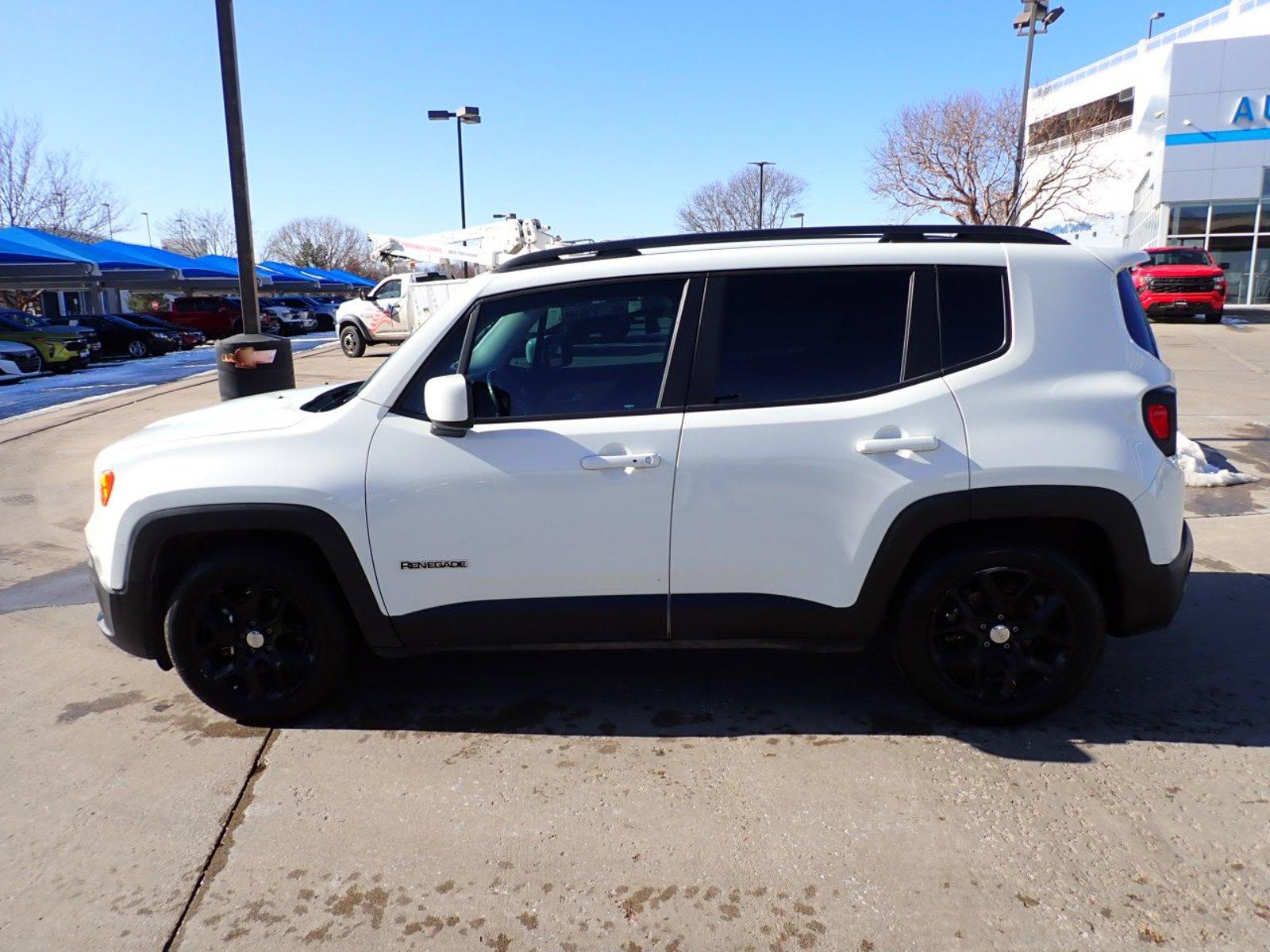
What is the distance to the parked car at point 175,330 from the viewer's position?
27609mm

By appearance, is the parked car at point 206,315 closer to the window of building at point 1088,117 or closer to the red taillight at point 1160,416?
the window of building at point 1088,117

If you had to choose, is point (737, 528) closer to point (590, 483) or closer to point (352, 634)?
point (590, 483)

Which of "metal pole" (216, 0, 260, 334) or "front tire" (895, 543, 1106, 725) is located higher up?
"metal pole" (216, 0, 260, 334)

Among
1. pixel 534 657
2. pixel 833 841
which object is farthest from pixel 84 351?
pixel 833 841

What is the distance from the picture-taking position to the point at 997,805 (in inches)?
116

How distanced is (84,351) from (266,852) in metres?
23.3

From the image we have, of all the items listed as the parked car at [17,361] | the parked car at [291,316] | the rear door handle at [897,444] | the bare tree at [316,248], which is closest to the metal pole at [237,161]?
the rear door handle at [897,444]

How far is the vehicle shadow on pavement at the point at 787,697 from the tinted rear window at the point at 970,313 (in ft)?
4.74

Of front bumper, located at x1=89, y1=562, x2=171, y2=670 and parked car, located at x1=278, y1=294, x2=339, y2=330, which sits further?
parked car, located at x1=278, y1=294, x2=339, y2=330

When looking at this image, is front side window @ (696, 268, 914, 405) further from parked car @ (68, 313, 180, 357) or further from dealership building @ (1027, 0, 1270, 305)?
dealership building @ (1027, 0, 1270, 305)

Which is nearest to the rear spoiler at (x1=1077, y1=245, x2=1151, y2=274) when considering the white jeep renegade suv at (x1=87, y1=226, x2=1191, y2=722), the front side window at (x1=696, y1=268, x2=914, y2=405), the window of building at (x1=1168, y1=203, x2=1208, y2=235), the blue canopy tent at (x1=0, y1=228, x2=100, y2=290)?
the white jeep renegade suv at (x1=87, y1=226, x2=1191, y2=722)

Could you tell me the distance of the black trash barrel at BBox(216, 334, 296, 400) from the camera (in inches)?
330

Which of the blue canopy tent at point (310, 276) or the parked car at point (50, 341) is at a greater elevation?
the blue canopy tent at point (310, 276)

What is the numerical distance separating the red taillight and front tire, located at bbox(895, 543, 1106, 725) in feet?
1.72
